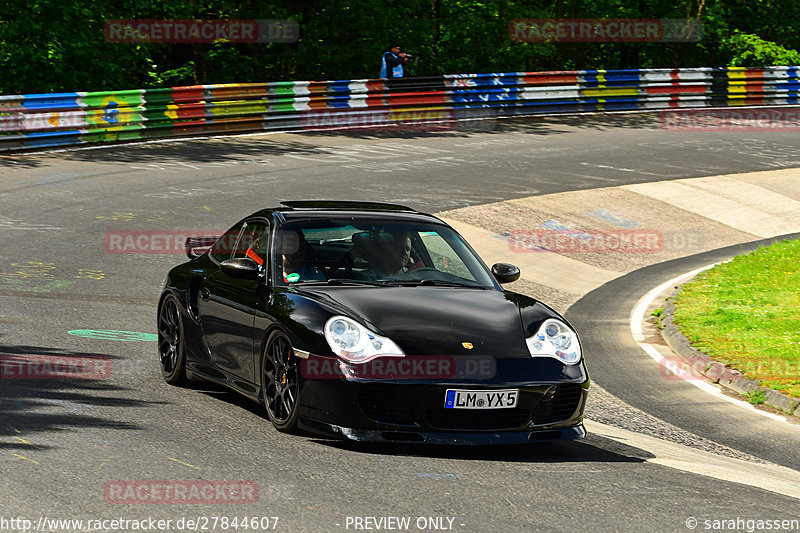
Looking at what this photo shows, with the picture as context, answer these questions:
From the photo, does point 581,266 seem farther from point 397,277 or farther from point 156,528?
point 156,528

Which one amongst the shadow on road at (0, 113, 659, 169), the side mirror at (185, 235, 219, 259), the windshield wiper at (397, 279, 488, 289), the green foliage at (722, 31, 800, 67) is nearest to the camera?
the windshield wiper at (397, 279, 488, 289)

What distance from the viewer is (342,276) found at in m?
7.84

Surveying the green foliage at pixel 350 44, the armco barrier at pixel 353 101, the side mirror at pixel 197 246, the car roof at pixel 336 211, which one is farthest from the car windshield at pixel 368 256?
the green foliage at pixel 350 44

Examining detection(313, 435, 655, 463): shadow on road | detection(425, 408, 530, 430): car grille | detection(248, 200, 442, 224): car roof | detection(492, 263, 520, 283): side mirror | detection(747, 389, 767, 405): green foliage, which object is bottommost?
detection(747, 389, 767, 405): green foliage

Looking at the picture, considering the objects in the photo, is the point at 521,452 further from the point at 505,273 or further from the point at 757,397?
the point at 757,397

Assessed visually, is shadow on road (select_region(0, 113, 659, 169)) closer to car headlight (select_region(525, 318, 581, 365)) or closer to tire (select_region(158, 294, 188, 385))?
tire (select_region(158, 294, 188, 385))

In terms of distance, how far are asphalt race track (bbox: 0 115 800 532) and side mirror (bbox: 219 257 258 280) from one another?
Result: 0.93 metres

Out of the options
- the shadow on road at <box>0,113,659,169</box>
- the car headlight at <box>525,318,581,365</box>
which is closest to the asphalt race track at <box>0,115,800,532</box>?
the shadow on road at <box>0,113,659,169</box>

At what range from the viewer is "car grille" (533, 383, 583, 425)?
23.0ft

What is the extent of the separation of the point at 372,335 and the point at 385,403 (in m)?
0.43

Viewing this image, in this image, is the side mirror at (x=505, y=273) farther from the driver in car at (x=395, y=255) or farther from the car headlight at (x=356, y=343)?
the car headlight at (x=356, y=343)

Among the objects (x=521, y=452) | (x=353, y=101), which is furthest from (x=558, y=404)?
(x=353, y=101)

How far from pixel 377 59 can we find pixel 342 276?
2591 cm

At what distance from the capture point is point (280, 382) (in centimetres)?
725
